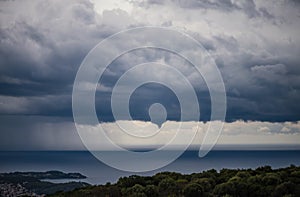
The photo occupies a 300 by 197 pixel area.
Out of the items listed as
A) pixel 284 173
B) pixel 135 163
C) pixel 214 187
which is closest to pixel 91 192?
pixel 214 187

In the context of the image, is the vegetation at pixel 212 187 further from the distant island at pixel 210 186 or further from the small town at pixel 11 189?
the small town at pixel 11 189

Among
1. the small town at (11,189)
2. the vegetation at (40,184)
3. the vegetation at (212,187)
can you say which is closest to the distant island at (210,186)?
the vegetation at (212,187)

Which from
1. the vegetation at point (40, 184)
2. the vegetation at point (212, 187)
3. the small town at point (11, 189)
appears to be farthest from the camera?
the vegetation at point (40, 184)

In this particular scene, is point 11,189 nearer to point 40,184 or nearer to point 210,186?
point 40,184

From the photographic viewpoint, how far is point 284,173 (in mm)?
34531

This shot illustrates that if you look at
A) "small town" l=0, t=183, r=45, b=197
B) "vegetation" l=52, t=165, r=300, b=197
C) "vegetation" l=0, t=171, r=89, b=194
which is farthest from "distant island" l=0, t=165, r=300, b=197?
"small town" l=0, t=183, r=45, b=197

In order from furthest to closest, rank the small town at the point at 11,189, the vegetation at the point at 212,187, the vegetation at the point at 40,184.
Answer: the vegetation at the point at 40,184 → the small town at the point at 11,189 → the vegetation at the point at 212,187

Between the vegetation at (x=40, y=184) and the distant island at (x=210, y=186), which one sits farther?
the vegetation at (x=40, y=184)

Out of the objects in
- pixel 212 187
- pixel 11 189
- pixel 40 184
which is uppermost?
pixel 212 187

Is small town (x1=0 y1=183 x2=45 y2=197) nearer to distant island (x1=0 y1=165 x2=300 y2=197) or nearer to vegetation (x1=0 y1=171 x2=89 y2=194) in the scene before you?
vegetation (x1=0 y1=171 x2=89 y2=194)

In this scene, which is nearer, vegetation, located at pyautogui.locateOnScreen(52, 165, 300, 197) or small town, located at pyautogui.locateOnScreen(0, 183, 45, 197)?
vegetation, located at pyautogui.locateOnScreen(52, 165, 300, 197)

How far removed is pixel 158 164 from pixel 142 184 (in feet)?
201

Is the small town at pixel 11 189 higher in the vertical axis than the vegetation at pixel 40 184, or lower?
lower

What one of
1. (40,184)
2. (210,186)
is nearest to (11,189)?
(40,184)
